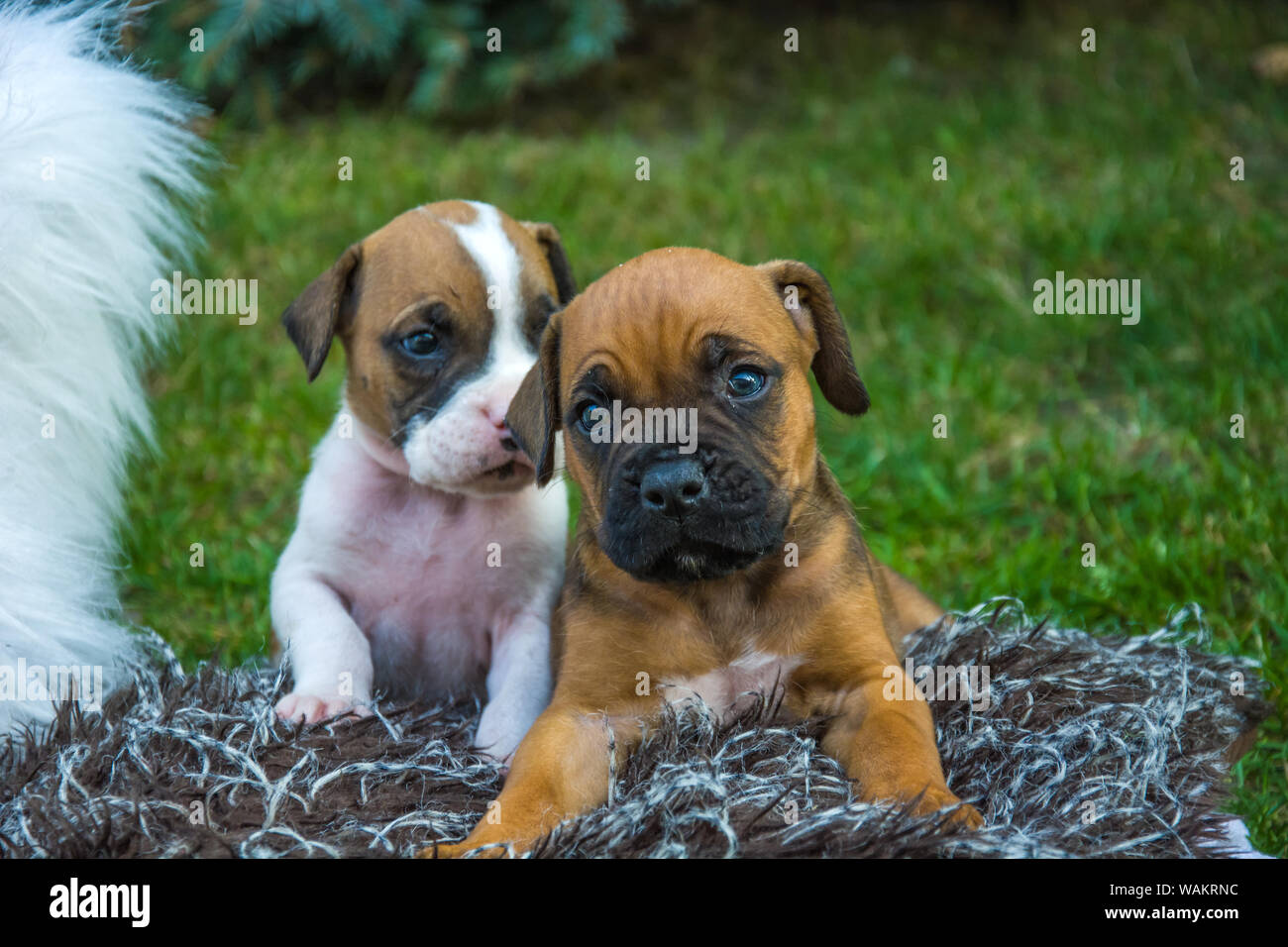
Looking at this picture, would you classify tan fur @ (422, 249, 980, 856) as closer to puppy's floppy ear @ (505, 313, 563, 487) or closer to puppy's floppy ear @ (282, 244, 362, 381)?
puppy's floppy ear @ (505, 313, 563, 487)

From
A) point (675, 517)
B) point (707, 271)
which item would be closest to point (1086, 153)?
point (707, 271)

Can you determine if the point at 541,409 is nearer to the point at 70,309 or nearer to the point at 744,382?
the point at 744,382

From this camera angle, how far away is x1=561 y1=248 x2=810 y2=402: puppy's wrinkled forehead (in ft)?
10.3

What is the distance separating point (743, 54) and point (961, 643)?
6776 mm

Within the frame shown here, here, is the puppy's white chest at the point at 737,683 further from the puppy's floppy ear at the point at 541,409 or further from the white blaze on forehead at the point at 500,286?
the white blaze on forehead at the point at 500,286

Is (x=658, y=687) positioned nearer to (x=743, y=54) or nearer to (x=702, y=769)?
(x=702, y=769)

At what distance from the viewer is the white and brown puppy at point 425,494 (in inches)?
147

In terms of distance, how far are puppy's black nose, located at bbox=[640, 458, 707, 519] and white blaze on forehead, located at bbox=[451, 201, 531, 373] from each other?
91cm

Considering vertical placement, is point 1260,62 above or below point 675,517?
above

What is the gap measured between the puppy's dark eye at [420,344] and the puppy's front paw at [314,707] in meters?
0.97

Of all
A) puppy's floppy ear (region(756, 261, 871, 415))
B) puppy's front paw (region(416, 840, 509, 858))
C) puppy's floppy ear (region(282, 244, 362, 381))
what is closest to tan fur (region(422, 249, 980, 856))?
puppy's floppy ear (region(756, 261, 871, 415))

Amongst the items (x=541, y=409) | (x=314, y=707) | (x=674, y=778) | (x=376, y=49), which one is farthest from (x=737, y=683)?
(x=376, y=49)

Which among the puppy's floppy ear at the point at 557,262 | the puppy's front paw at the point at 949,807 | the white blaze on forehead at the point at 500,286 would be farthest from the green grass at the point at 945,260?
the white blaze on forehead at the point at 500,286

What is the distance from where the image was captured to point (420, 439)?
145 inches
